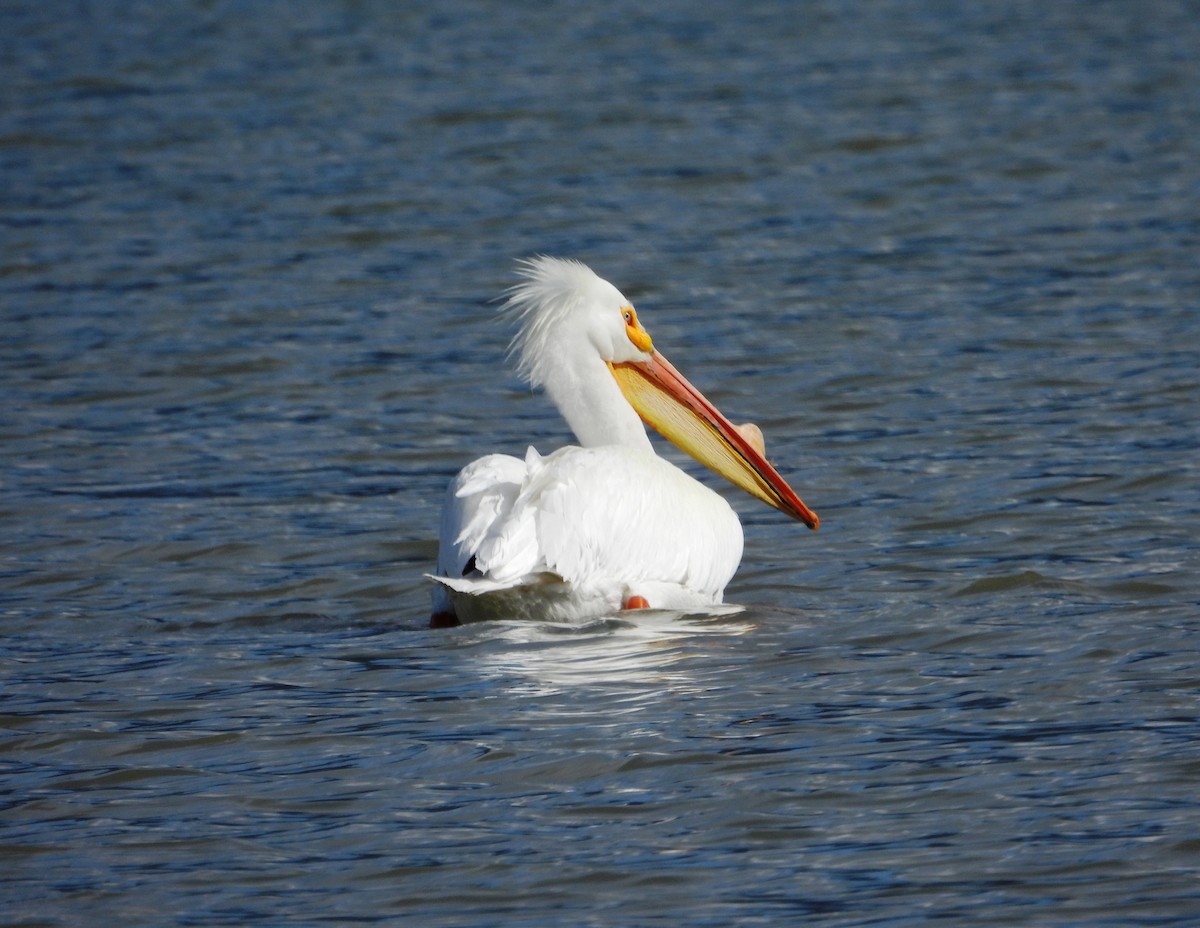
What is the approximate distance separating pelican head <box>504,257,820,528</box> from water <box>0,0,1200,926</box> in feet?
1.24

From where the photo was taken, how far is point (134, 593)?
6348 mm

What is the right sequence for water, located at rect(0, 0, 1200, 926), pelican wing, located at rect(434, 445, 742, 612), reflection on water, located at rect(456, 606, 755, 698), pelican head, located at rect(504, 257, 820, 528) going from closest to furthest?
water, located at rect(0, 0, 1200, 926)
reflection on water, located at rect(456, 606, 755, 698)
pelican wing, located at rect(434, 445, 742, 612)
pelican head, located at rect(504, 257, 820, 528)

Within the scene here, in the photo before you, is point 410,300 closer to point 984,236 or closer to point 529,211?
point 529,211

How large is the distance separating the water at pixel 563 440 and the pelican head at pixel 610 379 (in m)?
0.38

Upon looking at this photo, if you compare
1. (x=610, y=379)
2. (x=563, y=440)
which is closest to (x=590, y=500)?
(x=610, y=379)

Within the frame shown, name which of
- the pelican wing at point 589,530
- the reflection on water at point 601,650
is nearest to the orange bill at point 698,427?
the pelican wing at point 589,530

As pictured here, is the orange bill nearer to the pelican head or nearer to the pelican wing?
the pelican head

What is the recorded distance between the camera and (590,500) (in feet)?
18.1

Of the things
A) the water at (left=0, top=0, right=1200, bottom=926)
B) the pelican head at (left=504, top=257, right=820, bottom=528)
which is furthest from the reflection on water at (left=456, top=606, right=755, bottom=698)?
the pelican head at (left=504, top=257, right=820, bottom=528)

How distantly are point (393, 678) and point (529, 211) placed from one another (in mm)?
7260

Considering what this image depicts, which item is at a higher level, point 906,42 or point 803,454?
point 906,42

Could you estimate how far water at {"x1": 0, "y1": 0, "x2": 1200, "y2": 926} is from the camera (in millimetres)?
4012

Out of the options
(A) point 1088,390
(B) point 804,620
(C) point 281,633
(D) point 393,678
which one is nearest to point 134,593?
(C) point 281,633

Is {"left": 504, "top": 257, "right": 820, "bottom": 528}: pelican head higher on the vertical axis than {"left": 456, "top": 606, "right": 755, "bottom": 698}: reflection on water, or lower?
higher
